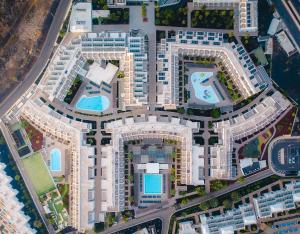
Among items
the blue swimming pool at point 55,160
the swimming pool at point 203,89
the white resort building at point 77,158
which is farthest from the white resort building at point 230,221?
the blue swimming pool at point 55,160

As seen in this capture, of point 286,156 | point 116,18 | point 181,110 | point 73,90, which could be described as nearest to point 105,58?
point 116,18

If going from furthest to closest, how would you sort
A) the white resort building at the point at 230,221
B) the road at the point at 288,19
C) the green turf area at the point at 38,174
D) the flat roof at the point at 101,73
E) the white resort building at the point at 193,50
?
the green turf area at the point at 38,174
the road at the point at 288,19
the flat roof at the point at 101,73
the white resort building at the point at 230,221
the white resort building at the point at 193,50

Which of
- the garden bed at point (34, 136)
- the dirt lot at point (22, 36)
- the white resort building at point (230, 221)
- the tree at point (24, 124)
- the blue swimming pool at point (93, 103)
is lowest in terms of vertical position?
the white resort building at point (230, 221)

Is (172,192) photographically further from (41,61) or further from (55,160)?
(41,61)

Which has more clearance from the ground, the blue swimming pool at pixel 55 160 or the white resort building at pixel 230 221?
the blue swimming pool at pixel 55 160

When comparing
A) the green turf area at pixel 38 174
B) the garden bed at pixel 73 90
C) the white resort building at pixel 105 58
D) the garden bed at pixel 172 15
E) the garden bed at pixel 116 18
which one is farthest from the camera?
the green turf area at pixel 38 174

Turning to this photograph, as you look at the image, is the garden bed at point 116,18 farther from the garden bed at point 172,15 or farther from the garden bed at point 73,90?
the garden bed at point 73,90
